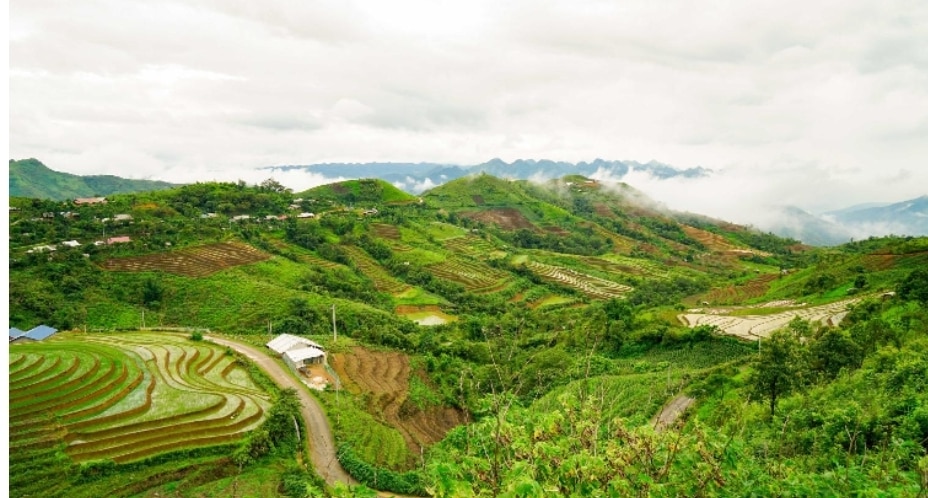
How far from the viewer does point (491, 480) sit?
6.78m

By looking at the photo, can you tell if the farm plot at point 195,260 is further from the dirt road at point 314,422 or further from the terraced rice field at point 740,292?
the terraced rice field at point 740,292

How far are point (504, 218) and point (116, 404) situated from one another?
149066mm

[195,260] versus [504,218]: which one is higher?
[504,218]

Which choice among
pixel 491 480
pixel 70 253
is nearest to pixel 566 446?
pixel 491 480

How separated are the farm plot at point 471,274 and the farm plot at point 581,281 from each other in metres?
9.30

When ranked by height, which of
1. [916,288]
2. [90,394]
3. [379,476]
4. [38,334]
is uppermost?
[916,288]

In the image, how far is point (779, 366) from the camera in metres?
26.2

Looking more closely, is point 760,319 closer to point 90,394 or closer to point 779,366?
point 779,366

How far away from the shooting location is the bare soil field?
169 metres

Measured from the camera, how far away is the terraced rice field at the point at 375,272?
8881 centimetres

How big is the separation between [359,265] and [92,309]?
44.4m

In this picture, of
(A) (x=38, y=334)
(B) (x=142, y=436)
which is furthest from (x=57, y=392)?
(A) (x=38, y=334)

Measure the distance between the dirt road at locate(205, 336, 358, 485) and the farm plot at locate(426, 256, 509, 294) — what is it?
5349 centimetres

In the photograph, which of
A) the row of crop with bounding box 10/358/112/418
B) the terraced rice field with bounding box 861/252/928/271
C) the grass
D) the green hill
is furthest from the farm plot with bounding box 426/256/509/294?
the row of crop with bounding box 10/358/112/418
